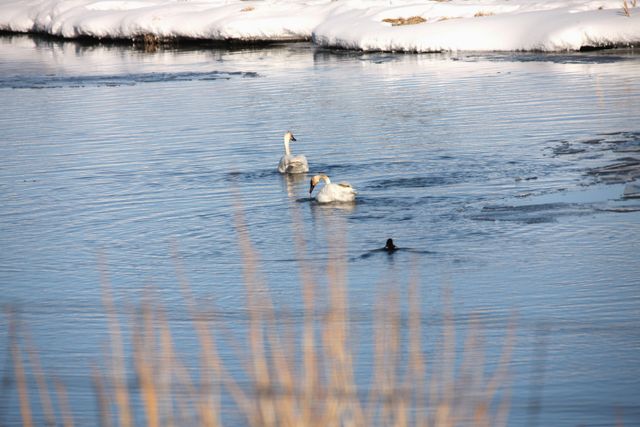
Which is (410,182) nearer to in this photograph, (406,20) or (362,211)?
(362,211)

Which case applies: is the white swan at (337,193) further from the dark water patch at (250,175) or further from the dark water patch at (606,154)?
the dark water patch at (606,154)

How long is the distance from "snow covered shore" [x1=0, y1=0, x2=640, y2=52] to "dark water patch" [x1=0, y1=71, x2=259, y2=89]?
548 cm

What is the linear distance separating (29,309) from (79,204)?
12.7ft

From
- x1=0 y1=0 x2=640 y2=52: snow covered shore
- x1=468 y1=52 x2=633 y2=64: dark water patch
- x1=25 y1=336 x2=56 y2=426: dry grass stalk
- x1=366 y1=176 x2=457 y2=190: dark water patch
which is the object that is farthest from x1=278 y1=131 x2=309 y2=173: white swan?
x1=0 y1=0 x2=640 y2=52: snow covered shore

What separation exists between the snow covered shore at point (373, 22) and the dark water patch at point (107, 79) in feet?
18.0

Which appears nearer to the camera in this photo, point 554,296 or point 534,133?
point 554,296

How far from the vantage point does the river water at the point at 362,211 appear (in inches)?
279

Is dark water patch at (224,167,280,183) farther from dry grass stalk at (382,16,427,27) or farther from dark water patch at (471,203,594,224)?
dry grass stalk at (382,16,427,27)

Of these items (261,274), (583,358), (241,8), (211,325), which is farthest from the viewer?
(241,8)

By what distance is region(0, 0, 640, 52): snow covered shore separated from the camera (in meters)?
24.9

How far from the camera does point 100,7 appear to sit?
41031 mm

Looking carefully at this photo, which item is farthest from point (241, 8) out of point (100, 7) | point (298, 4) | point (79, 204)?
point (79, 204)

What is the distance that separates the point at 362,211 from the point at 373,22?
1977 cm

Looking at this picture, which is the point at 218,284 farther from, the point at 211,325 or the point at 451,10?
the point at 451,10
